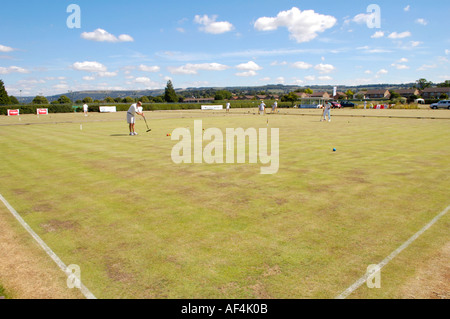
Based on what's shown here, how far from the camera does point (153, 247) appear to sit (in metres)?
5.36

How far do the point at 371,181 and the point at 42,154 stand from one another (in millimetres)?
13889

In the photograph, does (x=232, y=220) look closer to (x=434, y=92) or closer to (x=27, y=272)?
(x=27, y=272)

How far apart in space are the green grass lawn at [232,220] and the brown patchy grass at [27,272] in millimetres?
275

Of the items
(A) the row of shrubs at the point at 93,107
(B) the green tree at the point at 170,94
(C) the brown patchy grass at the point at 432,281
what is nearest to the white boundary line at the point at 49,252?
(C) the brown patchy grass at the point at 432,281

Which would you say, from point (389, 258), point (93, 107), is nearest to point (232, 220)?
point (389, 258)

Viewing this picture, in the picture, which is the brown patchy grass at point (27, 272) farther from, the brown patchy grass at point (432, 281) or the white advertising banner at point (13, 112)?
the white advertising banner at point (13, 112)

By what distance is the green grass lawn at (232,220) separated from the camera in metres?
4.40

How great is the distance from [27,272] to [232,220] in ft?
11.9

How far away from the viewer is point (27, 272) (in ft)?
15.2

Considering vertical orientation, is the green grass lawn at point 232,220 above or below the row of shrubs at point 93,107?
below
